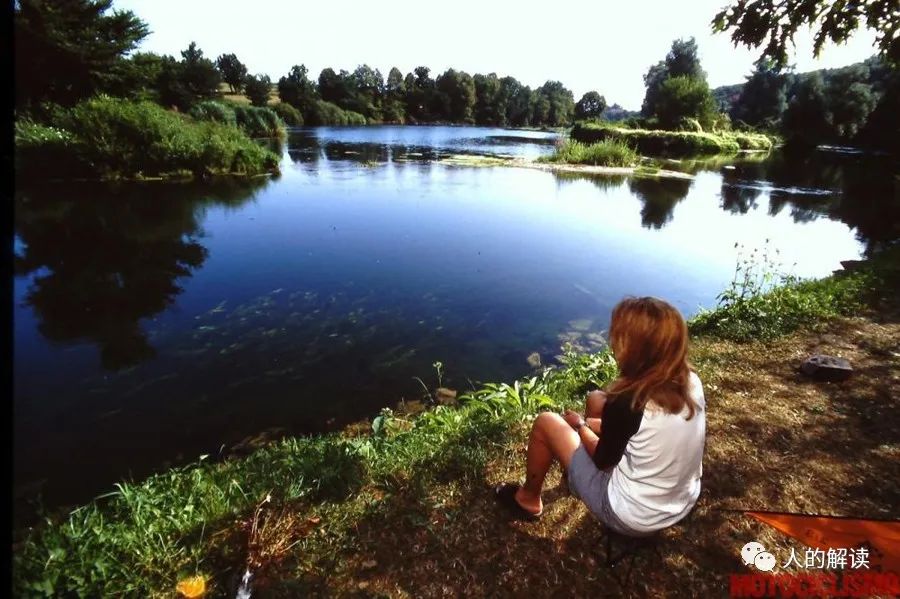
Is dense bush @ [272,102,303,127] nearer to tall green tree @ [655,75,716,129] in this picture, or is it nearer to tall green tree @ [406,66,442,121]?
tall green tree @ [406,66,442,121]

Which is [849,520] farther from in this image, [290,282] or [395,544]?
[290,282]

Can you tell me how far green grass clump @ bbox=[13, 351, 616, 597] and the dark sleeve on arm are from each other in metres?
1.52

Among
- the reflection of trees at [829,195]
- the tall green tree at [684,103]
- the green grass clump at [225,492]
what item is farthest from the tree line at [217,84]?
the tall green tree at [684,103]

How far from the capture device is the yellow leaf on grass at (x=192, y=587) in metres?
2.42

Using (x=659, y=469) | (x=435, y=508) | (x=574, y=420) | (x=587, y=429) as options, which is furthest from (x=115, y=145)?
(x=659, y=469)

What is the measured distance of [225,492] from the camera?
331 cm

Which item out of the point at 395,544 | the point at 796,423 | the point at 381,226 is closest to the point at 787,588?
the point at 796,423

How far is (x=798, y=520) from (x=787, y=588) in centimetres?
57

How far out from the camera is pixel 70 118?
16.2 meters

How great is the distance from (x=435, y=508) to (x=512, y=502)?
1.95 feet

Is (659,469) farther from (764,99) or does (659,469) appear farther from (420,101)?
(420,101)

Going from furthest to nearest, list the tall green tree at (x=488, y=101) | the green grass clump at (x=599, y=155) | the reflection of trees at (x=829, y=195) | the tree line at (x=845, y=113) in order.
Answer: the tall green tree at (x=488, y=101)
the tree line at (x=845, y=113)
the green grass clump at (x=599, y=155)
the reflection of trees at (x=829, y=195)

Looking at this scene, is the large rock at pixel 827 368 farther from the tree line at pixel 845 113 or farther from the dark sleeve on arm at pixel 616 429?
the tree line at pixel 845 113

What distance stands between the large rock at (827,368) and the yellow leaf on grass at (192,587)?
6518mm
